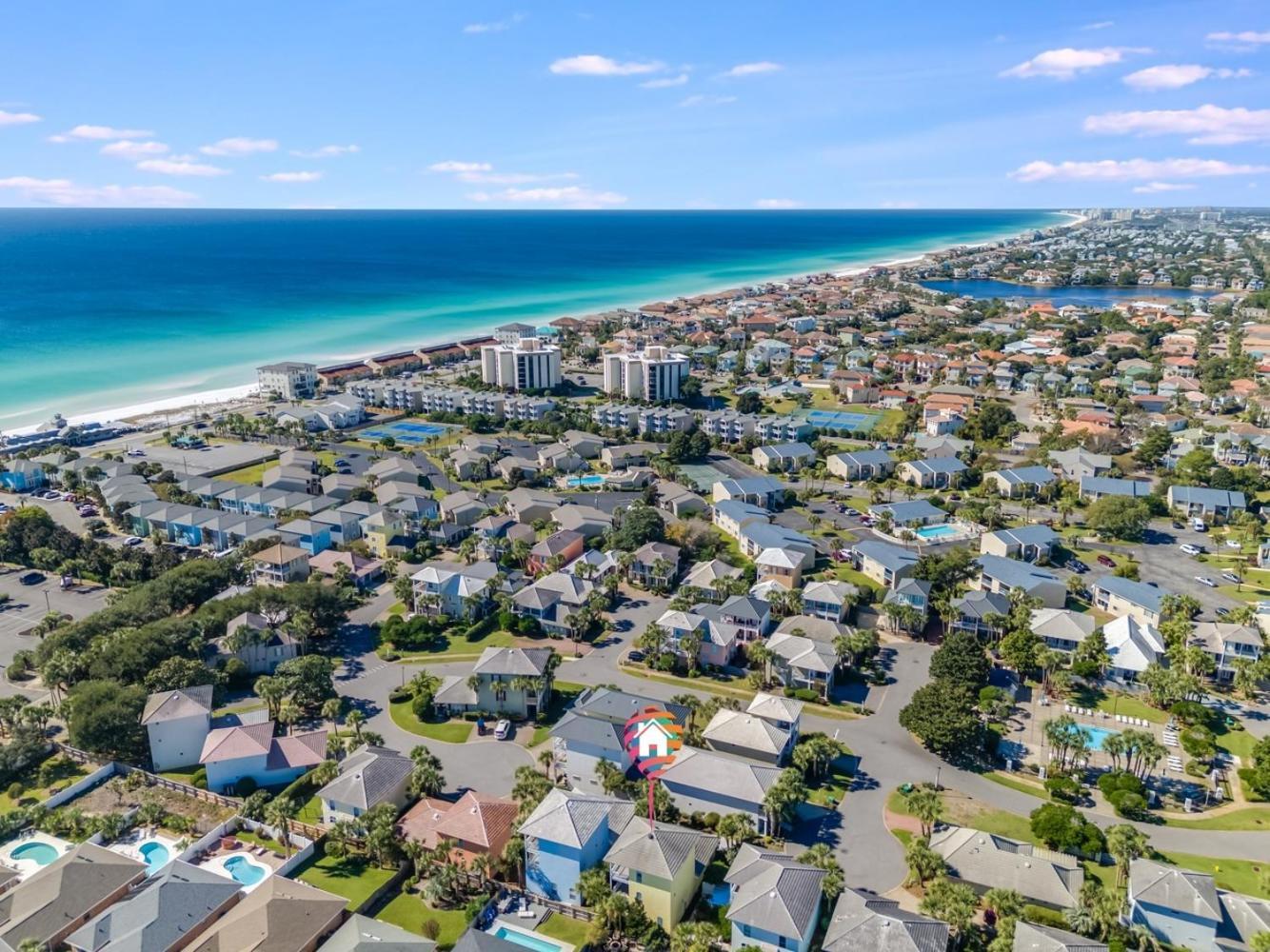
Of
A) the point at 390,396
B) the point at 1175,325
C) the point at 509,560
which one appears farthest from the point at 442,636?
the point at 1175,325

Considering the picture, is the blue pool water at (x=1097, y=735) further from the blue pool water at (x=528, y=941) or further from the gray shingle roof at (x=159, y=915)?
the gray shingle roof at (x=159, y=915)

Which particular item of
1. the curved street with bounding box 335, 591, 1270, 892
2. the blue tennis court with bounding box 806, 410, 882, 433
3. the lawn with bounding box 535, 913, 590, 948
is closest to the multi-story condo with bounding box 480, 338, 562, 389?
the blue tennis court with bounding box 806, 410, 882, 433

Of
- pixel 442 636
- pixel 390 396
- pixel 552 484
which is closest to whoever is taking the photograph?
pixel 442 636

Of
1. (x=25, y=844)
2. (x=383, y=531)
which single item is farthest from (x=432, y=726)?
(x=383, y=531)

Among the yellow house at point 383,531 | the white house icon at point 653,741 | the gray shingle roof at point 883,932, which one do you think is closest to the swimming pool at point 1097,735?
the gray shingle roof at point 883,932

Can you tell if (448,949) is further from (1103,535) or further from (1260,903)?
(1103,535)

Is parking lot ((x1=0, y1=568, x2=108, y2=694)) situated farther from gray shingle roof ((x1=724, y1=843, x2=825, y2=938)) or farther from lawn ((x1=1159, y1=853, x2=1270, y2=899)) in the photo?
lawn ((x1=1159, y1=853, x2=1270, y2=899))
